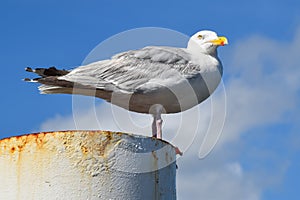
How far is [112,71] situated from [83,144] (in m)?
4.56

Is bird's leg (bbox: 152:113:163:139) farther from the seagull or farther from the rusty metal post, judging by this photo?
the rusty metal post

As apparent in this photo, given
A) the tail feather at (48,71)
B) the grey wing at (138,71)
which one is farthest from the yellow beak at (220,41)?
the tail feather at (48,71)

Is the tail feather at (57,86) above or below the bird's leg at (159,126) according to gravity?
above

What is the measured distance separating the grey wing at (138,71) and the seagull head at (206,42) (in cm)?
61

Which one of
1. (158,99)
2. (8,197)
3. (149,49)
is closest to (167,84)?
(158,99)

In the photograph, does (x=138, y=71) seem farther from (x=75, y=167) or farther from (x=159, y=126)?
(x=75, y=167)

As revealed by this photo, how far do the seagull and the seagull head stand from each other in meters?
0.20

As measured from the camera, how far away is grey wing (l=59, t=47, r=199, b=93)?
8047mm

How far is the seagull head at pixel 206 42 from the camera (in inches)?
354

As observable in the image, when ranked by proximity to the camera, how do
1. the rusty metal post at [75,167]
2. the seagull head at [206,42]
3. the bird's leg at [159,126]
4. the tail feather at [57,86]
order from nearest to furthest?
the rusty metal post at [75,167] → the tail feather at [57,86] → the bird's leg at [159,126] → the seagull head at [206,42]

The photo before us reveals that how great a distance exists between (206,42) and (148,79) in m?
1.45

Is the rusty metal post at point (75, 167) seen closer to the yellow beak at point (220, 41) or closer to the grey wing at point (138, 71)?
the grey wing at point (138, 71)

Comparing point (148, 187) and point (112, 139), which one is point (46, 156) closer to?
point (112, 139)

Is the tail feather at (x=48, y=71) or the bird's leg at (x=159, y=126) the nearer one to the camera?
the tail feather at (x=48, y=71)
